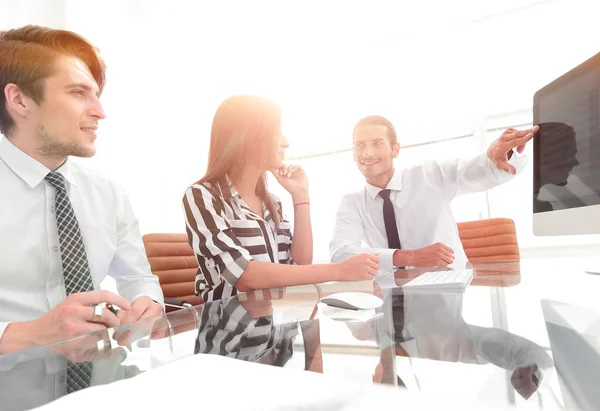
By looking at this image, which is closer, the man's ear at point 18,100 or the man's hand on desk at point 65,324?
the man's hand on desk at point 65,324

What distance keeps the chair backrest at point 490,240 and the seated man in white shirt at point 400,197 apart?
0.73 feet

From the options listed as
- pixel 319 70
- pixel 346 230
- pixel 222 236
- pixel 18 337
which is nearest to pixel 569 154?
pixel 222 236

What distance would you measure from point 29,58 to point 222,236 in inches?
32.5

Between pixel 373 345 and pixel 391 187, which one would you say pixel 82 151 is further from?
pixel 391 187

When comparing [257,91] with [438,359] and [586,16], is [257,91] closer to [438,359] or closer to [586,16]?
[586,16]

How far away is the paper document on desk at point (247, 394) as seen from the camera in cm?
29

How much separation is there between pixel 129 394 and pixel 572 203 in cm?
129

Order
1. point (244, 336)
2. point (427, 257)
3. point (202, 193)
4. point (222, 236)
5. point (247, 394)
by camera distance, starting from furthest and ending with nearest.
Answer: point (427, 257)
point (202, 193)
point (222, 236)
point (244, 336)
point (247, 394)

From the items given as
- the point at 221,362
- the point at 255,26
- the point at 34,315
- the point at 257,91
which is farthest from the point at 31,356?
the point at 257,91

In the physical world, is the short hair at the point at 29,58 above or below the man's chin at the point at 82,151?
above

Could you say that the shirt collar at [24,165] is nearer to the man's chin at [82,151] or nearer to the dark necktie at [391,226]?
the man's chin at [82,151]

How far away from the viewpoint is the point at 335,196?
4797 mm

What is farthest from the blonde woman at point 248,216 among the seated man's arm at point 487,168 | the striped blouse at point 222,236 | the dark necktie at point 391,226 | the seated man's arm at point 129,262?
the seated man's arm at point 487,168

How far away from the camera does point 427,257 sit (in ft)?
5.74
